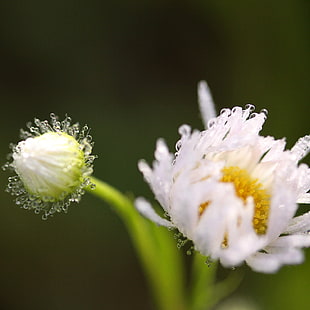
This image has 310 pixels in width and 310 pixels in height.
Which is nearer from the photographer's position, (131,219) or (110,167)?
(131,219)

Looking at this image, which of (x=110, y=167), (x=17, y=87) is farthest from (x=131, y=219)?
(x=17, y=87)

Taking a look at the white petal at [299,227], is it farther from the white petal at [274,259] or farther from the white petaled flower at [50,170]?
the white petaled flower at [50,170]

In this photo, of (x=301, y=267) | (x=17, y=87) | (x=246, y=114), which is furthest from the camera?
(x=17, y=87)

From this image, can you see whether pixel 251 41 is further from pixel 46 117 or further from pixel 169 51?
pixel 46 117

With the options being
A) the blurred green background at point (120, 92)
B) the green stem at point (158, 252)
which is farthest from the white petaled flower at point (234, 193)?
the blurred green background at point (120, 92)

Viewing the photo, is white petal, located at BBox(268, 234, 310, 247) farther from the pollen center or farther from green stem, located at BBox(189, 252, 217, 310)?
green stem, located at BBox(189, 252, 217, 310)

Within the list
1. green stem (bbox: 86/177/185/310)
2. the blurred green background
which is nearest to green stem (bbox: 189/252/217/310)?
green stem (bbox: 86/177/185/310)
